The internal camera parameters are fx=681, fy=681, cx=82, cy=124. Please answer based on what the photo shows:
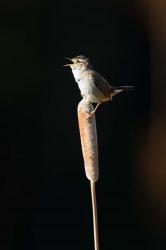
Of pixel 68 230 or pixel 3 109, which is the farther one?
pixel 68 230

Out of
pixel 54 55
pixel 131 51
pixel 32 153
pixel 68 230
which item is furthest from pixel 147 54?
pixel 68 230

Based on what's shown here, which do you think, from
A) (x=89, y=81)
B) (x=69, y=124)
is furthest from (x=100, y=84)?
(x=69, y=124)

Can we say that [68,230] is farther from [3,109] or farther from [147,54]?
[147,54]

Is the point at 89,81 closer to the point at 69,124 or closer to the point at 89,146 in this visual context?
the point at 89,146

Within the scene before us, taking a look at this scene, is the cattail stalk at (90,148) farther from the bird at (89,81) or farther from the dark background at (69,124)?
the dark background at (69,124)

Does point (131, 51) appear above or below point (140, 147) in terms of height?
above

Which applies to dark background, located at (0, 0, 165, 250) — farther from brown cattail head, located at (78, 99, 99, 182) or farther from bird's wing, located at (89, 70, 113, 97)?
brown cattail head, located at (78, 99, 99, 182)

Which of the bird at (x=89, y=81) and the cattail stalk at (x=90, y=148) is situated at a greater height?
the bird at (x=89, y=81)

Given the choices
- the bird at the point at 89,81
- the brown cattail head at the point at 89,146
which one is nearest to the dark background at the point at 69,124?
the bird at the point at 89,81
